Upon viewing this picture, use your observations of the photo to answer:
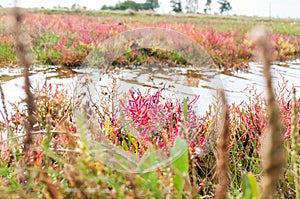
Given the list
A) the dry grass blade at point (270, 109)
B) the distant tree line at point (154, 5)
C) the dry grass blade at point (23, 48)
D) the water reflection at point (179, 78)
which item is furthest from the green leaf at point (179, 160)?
the distant tree line at point (154, 5)

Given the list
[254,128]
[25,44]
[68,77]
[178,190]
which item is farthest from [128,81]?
[25,44]

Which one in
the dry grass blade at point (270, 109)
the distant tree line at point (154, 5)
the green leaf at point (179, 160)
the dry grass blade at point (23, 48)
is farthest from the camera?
the distant tree line at point (154, 5)

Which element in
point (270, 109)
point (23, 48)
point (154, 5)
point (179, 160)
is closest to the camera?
point (270, 109)

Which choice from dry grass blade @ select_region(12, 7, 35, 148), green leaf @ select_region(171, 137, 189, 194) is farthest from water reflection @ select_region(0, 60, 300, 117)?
dry grass blade @ select_region(12, 7, 35, 148)

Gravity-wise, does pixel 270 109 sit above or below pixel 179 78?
above

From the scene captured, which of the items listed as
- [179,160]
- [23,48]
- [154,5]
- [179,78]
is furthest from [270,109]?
[154,5]

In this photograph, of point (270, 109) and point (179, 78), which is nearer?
point (270, 109)

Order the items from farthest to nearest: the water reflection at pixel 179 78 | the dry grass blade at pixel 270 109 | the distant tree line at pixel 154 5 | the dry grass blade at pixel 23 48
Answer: the distant tree line at pixel 154 5
the water reflection at pixel 179 78
the dry grass blade at pixel 23 48
the dry grass blade at pixel 270 109

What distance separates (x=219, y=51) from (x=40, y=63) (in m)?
4.69

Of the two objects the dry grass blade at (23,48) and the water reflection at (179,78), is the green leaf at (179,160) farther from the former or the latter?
the water reflection at (179,78)

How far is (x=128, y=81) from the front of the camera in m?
7.38

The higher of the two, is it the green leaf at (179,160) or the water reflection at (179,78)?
the green leaf at (179,160)

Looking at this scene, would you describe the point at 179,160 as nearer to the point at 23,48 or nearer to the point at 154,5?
the point at 23,48

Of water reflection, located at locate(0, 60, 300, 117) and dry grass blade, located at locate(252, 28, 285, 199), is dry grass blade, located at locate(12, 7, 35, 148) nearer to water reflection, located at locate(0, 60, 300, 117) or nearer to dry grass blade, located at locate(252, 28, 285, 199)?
dry grass blade, located at locate(252, 28, 285, 199)
